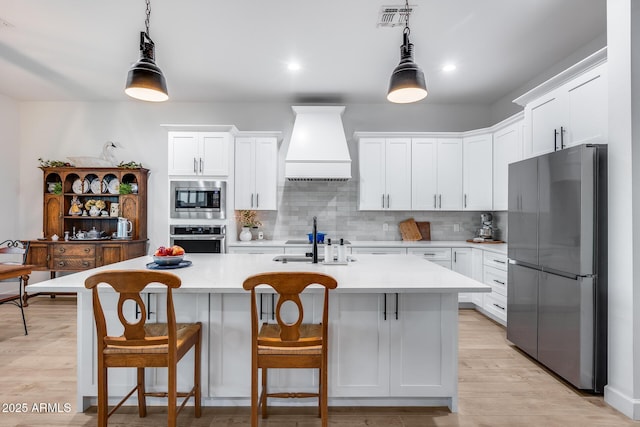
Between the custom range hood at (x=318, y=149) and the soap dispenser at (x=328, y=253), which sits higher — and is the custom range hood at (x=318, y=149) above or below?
above

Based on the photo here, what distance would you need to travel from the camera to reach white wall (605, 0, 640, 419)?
2145 mm

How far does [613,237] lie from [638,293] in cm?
38

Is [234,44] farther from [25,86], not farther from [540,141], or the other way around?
[25,86]

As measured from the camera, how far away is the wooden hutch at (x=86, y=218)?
4605 millimetres

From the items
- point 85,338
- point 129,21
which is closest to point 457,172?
point 129,21

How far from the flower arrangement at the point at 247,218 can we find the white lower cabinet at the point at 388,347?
3118mm

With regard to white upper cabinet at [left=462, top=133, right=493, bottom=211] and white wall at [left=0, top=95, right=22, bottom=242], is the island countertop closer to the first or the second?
white upper cabinet at [left=462, top=133, right=493, bottom=211]

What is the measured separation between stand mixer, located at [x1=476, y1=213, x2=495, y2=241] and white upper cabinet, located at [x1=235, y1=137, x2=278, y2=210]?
9.82 feet

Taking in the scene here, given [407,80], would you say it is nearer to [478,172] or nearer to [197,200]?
[478,172]

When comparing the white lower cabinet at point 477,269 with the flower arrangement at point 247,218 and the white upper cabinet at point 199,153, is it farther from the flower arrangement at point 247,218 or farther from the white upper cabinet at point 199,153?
the white upper cabinet at point 199,153

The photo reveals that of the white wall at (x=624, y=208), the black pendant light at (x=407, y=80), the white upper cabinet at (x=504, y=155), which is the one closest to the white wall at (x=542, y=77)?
the white upper cabinet at (x=504, y=155)

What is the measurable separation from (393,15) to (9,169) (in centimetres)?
576

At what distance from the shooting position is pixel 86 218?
4934mm

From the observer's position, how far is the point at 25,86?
15.1 feet
